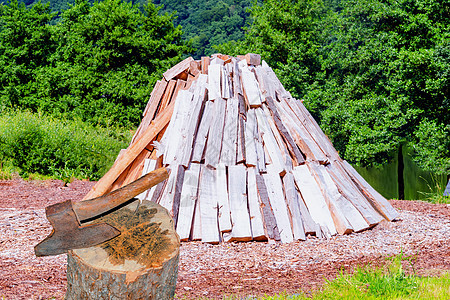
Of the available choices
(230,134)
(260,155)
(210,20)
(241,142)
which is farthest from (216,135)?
(210,20)

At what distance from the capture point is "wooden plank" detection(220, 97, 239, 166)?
588 centimetres

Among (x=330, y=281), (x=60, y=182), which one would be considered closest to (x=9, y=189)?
(x=60, y=182)

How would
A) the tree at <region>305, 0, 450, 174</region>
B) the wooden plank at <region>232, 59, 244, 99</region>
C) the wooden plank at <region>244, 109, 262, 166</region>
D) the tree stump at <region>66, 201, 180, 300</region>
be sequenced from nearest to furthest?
the tree stump at <region>66, 201, 180, 300</region>
the wooden plank at <region>244, 109, 262, 166</region>
the wooden plank at <region>232, 59, 244, 99</region>
the tree at <region>305, 0, 450, 174</region>

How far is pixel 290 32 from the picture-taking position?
19922mm

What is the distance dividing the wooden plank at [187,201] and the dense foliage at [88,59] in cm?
1253

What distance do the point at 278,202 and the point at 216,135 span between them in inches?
48.4

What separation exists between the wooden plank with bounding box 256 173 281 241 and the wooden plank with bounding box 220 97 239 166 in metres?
0.45

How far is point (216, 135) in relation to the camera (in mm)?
5980

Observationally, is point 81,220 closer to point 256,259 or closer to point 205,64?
point 256,259

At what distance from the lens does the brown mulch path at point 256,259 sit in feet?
12.8

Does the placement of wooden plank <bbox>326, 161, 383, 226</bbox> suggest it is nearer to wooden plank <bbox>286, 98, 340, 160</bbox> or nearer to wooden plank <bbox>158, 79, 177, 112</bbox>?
wooden plank <bbox>286, 98, 340, 160</bbox>

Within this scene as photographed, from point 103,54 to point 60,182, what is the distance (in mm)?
10245

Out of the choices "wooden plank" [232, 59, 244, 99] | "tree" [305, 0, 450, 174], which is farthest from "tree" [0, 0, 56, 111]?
"wooden plank" [232, 59, 244, 99]

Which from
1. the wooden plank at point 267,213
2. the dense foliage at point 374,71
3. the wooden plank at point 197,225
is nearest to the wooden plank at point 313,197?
the wooden plank at point 267,213
